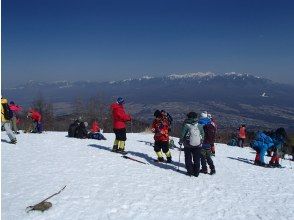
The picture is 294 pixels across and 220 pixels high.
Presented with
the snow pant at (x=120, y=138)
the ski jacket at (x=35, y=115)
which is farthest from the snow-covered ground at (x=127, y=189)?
the ski jacket at (x=35, y=115)

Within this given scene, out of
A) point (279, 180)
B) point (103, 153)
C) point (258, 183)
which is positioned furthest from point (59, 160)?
point (279, 180)

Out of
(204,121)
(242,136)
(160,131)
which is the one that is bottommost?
(242,136)

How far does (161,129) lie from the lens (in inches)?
606

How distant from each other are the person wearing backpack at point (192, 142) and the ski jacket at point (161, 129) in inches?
56.3

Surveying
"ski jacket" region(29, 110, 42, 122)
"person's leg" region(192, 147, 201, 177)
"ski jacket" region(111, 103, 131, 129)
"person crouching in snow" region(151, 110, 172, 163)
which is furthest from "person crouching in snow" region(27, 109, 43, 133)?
"person's leg" region(192, 147, 201, 177)

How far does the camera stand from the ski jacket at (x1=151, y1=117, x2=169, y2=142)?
15.4 m

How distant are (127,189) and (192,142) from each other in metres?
3.66

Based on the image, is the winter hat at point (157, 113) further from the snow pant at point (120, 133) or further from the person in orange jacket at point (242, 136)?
the person in orange jacket at point (242, 136)

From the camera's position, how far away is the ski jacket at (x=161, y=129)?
50.4 feet

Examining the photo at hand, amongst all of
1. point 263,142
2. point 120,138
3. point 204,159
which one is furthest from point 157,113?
point 263,142

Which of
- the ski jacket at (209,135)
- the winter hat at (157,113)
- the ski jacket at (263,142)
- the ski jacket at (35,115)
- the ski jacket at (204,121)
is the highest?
the winter hat at (157,113)

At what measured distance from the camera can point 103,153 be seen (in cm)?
1698

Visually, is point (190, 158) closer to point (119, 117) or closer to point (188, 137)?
point (188, 137)

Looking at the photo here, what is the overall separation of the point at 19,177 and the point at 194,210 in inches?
213
